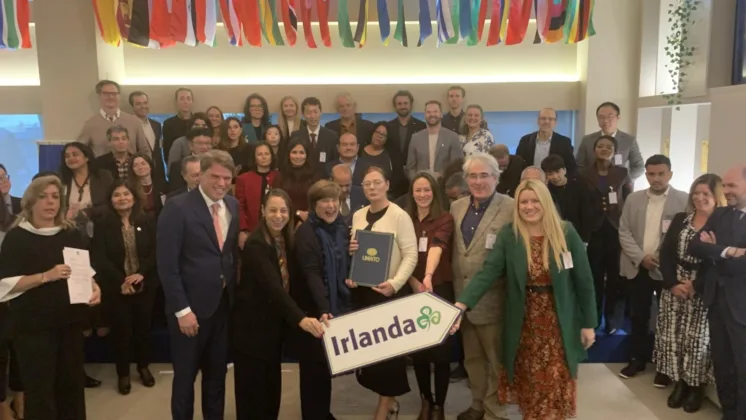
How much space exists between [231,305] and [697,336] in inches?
122

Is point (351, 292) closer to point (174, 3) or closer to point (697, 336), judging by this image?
point (697, 336)

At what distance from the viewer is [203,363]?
334 cm

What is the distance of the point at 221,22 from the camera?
723 cm

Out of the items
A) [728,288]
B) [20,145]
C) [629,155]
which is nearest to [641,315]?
[728,288]

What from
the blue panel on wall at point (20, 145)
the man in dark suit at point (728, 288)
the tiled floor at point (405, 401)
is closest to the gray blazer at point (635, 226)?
the man in dark suit at point (728, 288)

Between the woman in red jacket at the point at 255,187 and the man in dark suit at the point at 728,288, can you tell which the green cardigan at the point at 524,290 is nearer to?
the man in dark suit at the point at 728,288

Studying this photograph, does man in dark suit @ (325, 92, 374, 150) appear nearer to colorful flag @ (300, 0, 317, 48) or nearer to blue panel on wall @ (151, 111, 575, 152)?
colorful flag @ (300, 0, 317, 48)

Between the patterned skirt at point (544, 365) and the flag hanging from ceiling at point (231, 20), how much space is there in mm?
4873

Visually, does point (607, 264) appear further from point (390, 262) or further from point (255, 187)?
point (255, 187)

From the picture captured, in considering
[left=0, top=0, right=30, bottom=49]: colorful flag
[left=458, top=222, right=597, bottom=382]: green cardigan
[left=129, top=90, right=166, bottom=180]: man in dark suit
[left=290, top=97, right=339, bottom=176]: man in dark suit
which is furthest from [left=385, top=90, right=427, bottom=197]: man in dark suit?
[left=0, top=0, right=30, bottom=49]: colorful flag

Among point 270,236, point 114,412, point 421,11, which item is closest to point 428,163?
point 421,11

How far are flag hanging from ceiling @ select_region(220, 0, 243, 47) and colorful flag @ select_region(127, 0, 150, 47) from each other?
0.85 meters

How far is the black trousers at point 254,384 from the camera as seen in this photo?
325 cm

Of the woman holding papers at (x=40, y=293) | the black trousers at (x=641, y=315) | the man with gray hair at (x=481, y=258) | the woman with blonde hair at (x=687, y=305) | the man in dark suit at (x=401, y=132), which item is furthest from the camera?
the man in dark suit at (x=401, y=132)
